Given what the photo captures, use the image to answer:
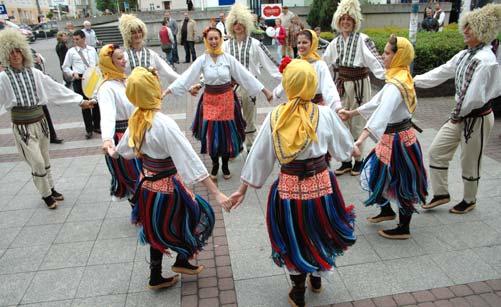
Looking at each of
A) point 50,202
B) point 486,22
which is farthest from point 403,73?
point 50,202

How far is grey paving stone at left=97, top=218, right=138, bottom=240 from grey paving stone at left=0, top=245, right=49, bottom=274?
1.78 feet

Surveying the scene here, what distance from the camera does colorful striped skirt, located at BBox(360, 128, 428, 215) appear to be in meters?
3.65

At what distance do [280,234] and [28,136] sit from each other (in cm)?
325

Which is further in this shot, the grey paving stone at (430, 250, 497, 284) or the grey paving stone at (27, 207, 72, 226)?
the grey paving stone at (27, 207, 72, 226)

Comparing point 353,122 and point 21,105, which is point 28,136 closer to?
point 21,105

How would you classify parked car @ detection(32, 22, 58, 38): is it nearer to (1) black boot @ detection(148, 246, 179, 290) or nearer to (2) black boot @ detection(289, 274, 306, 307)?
(1) black boot @ detection(148, 246, 179, 290)

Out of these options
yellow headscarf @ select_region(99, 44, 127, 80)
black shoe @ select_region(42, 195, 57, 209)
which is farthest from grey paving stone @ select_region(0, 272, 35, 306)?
yellow headscarf @ select_region(99, 44, 127, 80)

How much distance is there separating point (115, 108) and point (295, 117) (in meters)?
1.96

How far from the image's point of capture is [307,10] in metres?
22.4

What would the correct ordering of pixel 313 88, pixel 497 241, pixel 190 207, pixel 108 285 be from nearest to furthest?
1. pixel 313 88
2. pixel 190 207
3. pixel 108 285
4. pixel 497 241

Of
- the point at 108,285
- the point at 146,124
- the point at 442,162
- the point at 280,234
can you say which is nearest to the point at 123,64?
the point at 146,124

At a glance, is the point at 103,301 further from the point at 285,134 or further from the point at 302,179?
the point at 285,134

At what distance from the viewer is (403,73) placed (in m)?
3.49

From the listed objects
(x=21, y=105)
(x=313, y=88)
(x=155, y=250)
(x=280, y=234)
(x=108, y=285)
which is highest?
(x=313, y=88)
